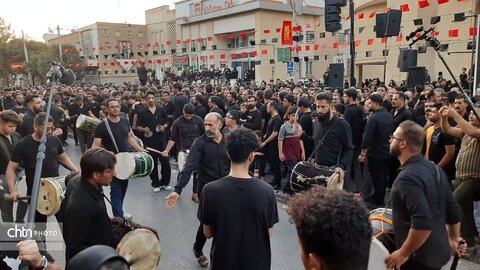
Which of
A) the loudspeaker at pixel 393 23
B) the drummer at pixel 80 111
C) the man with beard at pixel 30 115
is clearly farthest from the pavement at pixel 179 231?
the loudspeaker at pixel 393 23

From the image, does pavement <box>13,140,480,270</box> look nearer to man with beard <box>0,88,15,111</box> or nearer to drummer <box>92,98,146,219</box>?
drummer <box>92,98,146,219</box>

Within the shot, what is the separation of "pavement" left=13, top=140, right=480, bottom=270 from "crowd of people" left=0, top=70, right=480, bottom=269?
289 mm

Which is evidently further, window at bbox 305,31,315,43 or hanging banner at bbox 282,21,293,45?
window at bbox 305,31,315,43

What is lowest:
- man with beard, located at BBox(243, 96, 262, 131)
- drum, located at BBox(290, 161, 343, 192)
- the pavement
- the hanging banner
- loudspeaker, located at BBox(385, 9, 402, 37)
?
the pavement

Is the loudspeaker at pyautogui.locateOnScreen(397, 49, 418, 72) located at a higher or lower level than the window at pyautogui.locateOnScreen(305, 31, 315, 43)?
lower

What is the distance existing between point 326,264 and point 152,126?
24.3 ft

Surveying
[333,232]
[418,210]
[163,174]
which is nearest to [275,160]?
[163,174]

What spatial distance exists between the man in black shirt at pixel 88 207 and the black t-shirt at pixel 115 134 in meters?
3.01

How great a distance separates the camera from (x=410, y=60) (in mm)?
10023

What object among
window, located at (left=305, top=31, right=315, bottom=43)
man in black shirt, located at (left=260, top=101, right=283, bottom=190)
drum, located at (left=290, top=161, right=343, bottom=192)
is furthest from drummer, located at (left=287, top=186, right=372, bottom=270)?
window, located at (left=305, top=31, right=315, bottom=43)

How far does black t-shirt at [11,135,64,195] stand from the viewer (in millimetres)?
4840

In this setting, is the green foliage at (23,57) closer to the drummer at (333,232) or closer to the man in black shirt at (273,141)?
the man in black shirt at (273,141)

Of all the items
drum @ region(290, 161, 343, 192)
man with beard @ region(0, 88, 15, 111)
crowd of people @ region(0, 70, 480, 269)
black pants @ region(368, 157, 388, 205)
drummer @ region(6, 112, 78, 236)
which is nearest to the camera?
crowd of people @ region(0, 70, 480, 269)

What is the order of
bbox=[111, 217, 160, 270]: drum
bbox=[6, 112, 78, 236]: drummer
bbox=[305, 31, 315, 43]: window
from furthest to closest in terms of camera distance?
bbox=[305, 31, 315, 43]: window, bbox=[6, 112, 78, 236]: drummer, bbox=[111, 217, 160, 270]: drum
